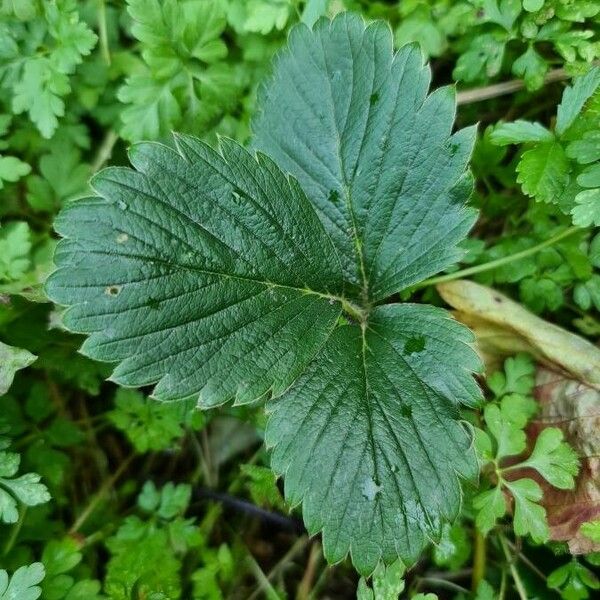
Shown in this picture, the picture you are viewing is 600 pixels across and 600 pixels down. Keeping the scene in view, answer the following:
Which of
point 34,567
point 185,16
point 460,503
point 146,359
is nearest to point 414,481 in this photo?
point 460,503

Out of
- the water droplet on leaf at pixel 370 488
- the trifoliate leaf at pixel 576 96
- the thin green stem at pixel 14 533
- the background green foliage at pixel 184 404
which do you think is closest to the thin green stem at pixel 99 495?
the background green foliage at pixel 184 404

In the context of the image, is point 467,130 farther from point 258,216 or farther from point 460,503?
point 460,503

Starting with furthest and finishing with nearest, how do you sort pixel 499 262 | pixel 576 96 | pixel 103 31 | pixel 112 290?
pixel 103 31
pixel 499 262
pixel 576 96
pixel 112 290

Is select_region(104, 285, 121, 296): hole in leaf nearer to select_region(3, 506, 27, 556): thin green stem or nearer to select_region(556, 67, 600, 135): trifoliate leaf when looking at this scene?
select_region(3, 506, 27, 556): thin green stem

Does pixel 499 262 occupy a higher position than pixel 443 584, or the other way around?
pixel 499 262

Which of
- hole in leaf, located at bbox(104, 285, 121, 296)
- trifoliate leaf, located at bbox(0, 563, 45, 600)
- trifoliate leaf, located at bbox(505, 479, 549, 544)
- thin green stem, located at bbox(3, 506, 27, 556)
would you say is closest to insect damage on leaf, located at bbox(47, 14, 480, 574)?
hole in leaf, located at bbox(104, 285, 121, 296)

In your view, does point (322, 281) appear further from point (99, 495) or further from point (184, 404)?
point (99, 495)

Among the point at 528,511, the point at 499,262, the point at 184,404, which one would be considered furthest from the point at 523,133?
the point at 184,404
